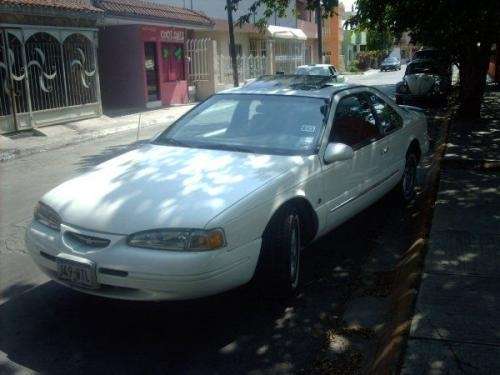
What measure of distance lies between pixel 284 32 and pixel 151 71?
17.8 metres

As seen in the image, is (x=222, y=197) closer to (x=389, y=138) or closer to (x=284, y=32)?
(x=389, y=138)

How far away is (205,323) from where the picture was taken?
405 cm

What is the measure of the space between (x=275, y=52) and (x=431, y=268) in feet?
123

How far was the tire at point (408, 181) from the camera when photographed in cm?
693

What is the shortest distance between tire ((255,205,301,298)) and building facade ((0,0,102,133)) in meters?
12.2

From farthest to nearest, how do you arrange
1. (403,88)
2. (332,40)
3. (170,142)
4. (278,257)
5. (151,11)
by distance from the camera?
(332,40) < (151,11) < (403,88) < (170,142) < (278,257)

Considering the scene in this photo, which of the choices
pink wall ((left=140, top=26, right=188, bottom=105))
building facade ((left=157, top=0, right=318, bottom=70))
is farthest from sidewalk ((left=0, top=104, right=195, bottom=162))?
building facade ((left=157, top=0, right=318, bottom=70))

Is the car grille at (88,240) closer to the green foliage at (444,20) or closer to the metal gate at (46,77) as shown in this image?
the green foliage at (444,20)

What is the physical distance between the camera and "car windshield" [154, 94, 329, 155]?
489 centimetres

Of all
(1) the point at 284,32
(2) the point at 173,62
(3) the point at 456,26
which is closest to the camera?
(3) the point at 456,26

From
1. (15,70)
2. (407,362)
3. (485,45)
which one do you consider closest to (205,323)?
(407,362)

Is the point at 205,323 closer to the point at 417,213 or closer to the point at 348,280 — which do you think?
the point at 348,280

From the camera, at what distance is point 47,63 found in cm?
1620

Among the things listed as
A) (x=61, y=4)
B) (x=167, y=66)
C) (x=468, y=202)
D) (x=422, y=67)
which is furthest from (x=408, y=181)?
(x=167, y=66)
